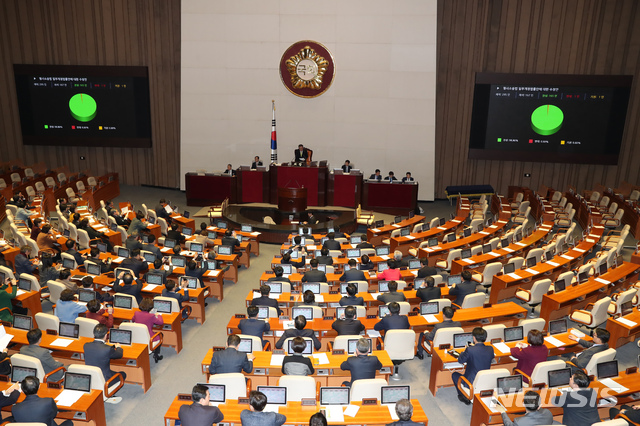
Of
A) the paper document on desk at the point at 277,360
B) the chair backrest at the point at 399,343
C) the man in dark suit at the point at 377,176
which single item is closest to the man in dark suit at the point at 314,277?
the chair backrest at the point at 399,343

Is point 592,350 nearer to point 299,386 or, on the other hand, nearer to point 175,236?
point 299,386

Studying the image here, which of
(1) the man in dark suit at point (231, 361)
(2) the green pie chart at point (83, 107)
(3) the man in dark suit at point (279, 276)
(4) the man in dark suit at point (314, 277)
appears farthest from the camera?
(2) the green pie chart at point (83, 107)

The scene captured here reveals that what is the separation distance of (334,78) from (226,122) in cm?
505

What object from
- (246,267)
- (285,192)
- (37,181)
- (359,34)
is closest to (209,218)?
(285,192)

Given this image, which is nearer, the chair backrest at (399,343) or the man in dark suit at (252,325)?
the chair backrest at (399,343)

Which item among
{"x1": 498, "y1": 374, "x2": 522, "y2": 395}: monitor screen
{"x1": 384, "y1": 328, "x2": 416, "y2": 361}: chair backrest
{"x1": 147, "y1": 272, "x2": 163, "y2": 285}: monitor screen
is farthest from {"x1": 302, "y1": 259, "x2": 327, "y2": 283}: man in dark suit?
{"x1": 498, "y1": 374, "x2": 522, "y2": 395}: monitor screen

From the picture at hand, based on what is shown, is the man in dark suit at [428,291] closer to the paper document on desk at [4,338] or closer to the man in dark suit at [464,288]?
the man in dark suit at [464,288]

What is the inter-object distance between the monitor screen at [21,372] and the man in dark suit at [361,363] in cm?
432

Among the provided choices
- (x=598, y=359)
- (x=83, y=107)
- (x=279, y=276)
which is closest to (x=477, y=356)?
(x=598, y=359)

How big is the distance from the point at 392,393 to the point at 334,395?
772mm

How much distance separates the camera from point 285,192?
1831cm

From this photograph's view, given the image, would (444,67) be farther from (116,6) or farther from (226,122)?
(116,6)

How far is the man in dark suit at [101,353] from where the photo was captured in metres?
7.62

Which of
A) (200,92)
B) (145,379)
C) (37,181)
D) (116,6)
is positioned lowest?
(145,379)
